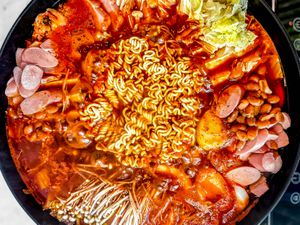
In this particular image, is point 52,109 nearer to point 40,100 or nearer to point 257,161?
point 40,100

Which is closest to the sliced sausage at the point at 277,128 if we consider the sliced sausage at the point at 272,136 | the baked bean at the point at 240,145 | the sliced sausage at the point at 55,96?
the sliced sausage at the point at 272,136

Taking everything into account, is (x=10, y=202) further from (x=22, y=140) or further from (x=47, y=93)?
(x=47, y=93)

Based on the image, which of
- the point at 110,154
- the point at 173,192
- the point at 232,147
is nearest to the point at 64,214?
the point at 110,154

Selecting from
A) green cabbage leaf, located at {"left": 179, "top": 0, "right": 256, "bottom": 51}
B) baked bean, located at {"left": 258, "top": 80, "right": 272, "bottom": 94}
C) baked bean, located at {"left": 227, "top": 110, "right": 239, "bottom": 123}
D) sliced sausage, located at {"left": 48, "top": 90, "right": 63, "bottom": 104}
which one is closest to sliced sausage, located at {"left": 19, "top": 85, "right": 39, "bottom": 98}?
sliced sausage, located at {"left": 48, "top": 90, "right": 63, "bottom": 104}

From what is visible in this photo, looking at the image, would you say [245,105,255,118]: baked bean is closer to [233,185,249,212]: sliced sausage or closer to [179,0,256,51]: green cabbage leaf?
[179,0,256,51]: green cabbage leaf

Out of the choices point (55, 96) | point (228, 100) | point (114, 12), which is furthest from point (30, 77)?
point (228, 100)

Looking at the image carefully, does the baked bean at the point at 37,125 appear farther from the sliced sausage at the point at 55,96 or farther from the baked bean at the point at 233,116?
the baked bean at the point at 233,116

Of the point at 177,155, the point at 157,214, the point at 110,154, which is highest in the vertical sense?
the point at 110,154
